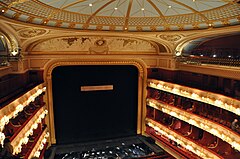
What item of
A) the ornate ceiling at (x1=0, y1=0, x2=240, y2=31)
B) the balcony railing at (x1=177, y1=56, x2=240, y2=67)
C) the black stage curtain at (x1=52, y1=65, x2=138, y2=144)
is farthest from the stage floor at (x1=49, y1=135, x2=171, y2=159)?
the ornate ceiling at (x1=0, y1=0, x2=240, y2=31)

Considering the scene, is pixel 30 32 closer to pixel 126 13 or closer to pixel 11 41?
pixel 11 41

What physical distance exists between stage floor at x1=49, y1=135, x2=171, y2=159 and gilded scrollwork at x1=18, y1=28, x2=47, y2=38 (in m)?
6.10

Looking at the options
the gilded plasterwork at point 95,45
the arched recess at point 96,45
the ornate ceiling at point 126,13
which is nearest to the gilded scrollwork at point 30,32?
the ornate ceiling at point 126,13

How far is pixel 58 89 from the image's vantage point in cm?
1124

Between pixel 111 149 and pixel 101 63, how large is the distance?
5.05 meters

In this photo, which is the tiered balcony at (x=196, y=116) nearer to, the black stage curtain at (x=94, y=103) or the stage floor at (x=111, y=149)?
the stage floor at (x=111, y=149)

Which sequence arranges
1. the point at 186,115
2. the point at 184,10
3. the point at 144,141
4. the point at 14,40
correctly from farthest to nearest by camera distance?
the point at 144,141
the point at 186,115
the point at 14,40
the point at 184,10

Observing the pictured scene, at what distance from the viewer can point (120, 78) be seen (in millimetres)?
12438

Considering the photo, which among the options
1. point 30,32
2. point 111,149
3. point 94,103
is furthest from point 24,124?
point 111,149

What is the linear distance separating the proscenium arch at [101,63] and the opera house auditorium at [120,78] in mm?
56

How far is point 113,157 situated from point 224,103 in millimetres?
6021

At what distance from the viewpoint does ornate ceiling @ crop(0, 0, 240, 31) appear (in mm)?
6145

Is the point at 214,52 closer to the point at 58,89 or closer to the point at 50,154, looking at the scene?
the point at 58,89

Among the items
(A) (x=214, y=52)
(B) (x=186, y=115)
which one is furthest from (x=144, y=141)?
(A) (x=214, y=52)
